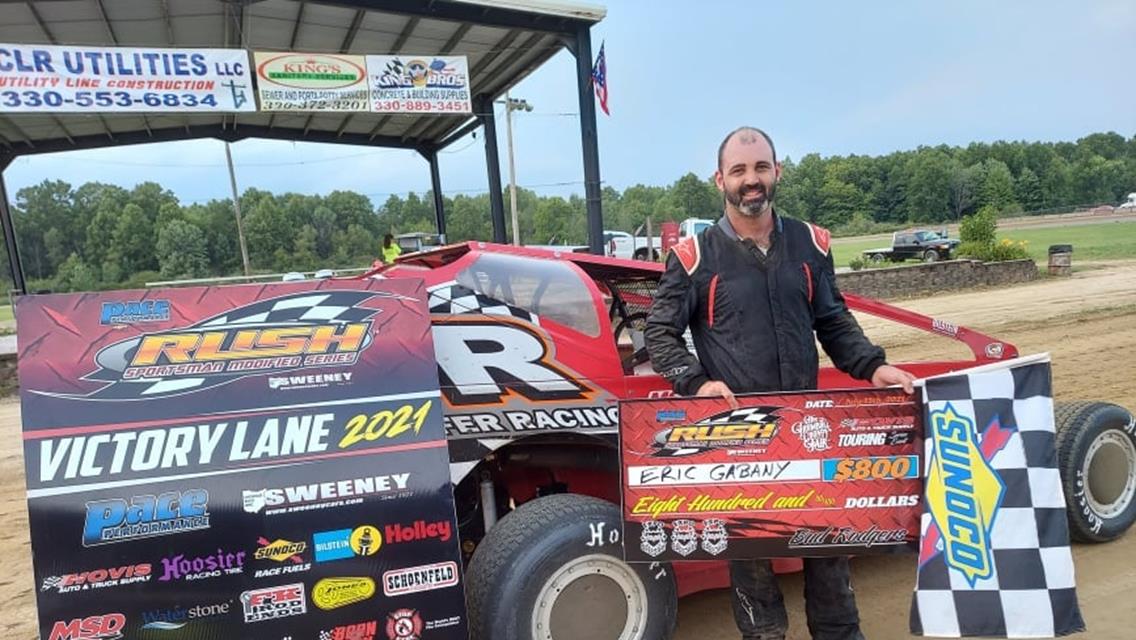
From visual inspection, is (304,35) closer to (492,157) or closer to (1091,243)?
(492,157)

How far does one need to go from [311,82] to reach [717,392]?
10333mm

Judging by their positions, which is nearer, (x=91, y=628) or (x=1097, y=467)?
(x=91, y=628)

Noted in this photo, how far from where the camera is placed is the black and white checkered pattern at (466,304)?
2.67 meters

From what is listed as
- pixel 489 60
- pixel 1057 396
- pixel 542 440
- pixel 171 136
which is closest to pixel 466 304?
pixel 542 440

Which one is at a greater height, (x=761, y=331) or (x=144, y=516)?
(x=761, y=331)

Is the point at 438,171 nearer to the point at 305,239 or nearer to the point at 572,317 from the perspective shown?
the point at 572,317

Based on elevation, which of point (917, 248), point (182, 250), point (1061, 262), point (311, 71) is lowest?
point (1061, 262)

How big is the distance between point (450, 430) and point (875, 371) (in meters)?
1.44

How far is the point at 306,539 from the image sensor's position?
214cm

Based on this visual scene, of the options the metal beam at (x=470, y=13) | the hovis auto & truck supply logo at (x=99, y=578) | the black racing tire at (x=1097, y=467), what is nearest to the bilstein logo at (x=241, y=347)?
the hovis auto & truck supply logo at (x=99, y=578)

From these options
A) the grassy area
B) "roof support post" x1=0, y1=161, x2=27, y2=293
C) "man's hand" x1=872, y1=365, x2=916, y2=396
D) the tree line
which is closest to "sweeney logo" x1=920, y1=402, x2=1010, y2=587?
"man's hand" x1=872, y1=365, x2=916, y2=396

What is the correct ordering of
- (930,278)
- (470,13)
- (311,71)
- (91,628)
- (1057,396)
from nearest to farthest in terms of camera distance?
(91,628), (1057,396), (311,71), (470,13), (930,278)

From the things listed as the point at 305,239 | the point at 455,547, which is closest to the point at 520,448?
the point at 455,547

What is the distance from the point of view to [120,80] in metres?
9.46
